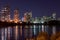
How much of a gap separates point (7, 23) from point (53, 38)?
63.0 metres

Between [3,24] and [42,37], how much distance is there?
60946 millimetres

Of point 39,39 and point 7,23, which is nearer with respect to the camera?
point 39,39

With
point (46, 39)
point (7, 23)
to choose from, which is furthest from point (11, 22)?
point (46, 39)

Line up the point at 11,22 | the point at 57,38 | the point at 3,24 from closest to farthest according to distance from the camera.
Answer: the point at 57,38 < the point at 3,24 < the point at 11,22

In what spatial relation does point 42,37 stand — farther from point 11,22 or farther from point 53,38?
point 11,22

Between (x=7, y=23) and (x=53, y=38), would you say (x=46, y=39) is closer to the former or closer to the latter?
(x=53, y=38)

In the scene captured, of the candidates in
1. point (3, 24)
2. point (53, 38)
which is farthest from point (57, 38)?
point (3, 24)

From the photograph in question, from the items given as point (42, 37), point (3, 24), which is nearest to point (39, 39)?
point (42, 37)

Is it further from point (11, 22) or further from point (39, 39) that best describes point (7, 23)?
point (39, 39)

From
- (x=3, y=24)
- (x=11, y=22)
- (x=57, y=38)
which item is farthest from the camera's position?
(x=11, y=22)

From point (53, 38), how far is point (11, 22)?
6562 cm

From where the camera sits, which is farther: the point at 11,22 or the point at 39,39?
the point at 11,22

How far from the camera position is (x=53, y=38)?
7957 mm

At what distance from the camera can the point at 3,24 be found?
6819 cm
